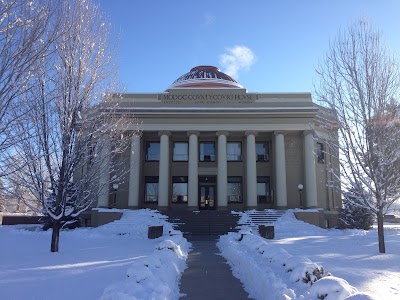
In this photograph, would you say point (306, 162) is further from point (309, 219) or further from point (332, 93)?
point (332, 93)

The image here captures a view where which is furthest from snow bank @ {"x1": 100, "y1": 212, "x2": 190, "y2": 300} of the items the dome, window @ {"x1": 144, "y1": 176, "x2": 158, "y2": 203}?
the dome

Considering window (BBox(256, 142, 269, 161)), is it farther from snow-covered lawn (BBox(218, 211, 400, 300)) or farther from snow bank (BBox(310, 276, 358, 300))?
snow bank (BBox(310, 276, 358, 300))

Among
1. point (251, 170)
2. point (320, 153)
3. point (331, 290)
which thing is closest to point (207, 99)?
point (251, 170)

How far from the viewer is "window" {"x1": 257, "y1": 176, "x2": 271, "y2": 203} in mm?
33250

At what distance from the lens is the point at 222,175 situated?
31.0 metres

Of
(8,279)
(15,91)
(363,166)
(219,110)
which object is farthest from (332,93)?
(219,110)

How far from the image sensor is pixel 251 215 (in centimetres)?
2756

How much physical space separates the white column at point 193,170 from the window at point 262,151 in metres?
5.83

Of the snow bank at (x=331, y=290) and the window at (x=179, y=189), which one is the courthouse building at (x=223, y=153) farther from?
the snow bank at (x=331, y=290)

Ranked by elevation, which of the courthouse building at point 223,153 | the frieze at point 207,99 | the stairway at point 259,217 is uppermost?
the frieze at point 207,99

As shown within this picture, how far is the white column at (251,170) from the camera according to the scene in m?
30.6

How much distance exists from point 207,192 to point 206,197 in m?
0.45

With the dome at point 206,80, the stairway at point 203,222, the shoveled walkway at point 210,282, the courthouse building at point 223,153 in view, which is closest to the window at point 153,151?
the courthouse building at point 223,153

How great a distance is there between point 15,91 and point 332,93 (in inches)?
440
